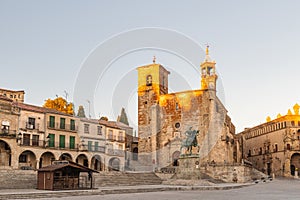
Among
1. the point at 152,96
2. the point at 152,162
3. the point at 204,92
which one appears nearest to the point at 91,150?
the point at 152,162

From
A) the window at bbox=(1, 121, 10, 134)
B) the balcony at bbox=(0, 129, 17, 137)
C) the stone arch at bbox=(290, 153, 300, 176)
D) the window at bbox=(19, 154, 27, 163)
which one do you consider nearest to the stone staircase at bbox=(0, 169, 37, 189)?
the balcony at bbox=(0, 129, 17, 137)

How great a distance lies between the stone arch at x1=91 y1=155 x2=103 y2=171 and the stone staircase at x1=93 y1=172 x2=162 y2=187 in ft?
41.2

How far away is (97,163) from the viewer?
163 ft

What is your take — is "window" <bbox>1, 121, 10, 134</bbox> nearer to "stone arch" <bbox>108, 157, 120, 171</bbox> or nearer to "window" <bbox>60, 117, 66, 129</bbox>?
"window" <bbox>60, 117, 66, 129</bbox>

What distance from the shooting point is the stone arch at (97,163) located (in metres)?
48.8

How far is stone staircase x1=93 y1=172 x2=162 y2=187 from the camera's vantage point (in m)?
31.2

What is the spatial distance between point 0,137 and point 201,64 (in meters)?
32.1

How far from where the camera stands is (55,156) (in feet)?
138

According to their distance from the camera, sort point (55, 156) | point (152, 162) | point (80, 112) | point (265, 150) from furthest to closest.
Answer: point (265, 150)
point (80, 112)
point (152, 162)
point (55, 156)

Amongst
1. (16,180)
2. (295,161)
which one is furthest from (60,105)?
(295,161)

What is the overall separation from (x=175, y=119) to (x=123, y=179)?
69.2 feet

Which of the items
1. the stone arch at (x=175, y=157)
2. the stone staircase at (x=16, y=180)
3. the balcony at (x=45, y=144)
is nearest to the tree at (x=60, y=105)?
the balcony at (x=45, y=144)

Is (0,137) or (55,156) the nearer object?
(0,137)

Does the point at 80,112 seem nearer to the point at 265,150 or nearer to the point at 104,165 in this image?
the point at 104,165
